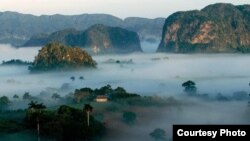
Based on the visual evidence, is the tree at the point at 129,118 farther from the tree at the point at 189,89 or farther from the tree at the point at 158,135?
the tree at the point at 189,89

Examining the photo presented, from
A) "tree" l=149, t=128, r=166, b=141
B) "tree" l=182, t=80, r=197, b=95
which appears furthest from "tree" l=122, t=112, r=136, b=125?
"tree" l=182, t=80, r=197, b=95

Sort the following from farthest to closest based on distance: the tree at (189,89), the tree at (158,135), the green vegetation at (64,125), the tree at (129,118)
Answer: the tree at (189,89)
the tree at (129,118)
the tree at (158,135)
the green vegetation at (64,125)

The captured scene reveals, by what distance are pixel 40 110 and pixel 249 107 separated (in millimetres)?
52289

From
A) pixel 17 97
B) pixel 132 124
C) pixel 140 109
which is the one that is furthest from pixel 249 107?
pixel 17 97

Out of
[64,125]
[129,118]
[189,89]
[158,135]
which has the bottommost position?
[158,135]

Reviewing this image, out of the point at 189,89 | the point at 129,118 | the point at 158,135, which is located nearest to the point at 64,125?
the point at 158,135

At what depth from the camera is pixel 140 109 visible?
106m

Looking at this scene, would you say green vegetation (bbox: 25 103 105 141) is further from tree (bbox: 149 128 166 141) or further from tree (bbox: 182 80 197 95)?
tree (bbox: 182 80 197 95)

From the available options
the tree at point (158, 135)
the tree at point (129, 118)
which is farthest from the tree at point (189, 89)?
the tree at point (158, 135)

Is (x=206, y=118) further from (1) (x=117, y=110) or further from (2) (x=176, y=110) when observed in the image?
(1) (x=117, y=110)

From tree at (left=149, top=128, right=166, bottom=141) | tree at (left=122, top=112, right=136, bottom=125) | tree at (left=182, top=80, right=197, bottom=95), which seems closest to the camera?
tree at (left=149, top=128, right=166, bottom=141)

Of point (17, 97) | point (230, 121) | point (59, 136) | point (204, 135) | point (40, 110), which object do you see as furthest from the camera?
point (17, 97)

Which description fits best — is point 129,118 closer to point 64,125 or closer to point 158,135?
point 158,135

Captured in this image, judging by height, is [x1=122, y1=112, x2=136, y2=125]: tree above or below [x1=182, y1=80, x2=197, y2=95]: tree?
below
